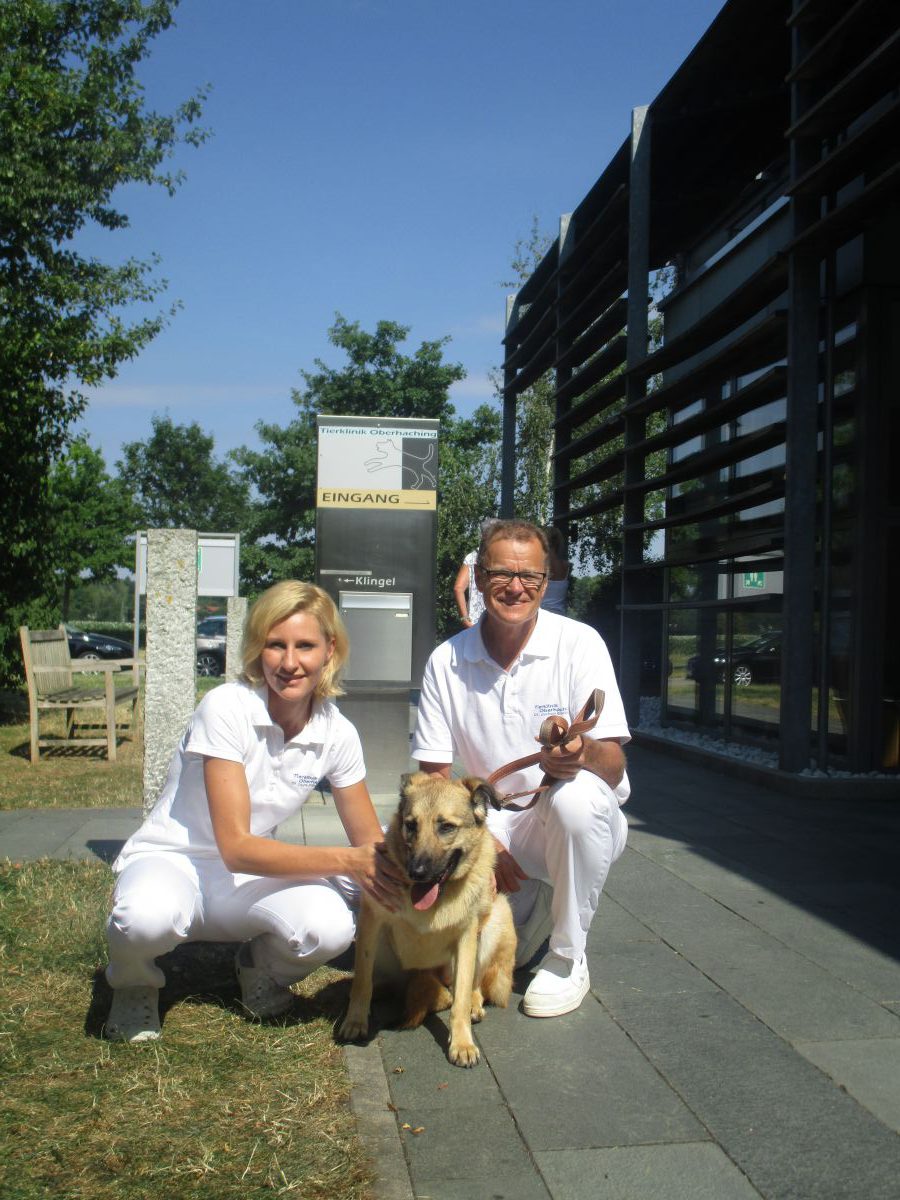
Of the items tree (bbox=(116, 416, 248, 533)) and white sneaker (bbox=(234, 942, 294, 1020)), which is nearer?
white sneaker (bbox=(234, 942, 294, 1020))

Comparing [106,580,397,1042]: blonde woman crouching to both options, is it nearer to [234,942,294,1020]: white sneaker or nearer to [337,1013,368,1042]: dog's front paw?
[234,942,294,1020]: white sneaker

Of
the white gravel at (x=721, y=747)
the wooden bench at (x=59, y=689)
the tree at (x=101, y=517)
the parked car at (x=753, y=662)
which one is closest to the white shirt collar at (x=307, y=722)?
the white gravel at (x=721, y=747)

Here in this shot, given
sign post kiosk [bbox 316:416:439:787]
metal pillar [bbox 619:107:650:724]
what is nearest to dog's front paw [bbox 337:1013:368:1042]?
sign post kiosk [bbox 316:416:439:787]

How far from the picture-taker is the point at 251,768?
366 cm

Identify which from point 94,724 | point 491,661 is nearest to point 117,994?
point 491,661

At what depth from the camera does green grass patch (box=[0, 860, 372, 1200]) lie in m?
2.61

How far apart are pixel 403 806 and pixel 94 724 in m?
11.3

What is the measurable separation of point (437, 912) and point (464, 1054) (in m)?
A: 0.44

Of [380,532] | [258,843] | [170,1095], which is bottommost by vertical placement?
[170,1095]

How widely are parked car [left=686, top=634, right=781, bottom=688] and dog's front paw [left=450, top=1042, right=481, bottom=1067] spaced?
6452 millimetres

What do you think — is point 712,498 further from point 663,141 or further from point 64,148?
point 64,148

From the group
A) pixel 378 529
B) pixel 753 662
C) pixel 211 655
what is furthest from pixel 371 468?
pixel 211 655

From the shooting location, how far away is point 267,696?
12.1ft

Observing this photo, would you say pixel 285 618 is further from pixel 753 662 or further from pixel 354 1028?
pixel 753 662
